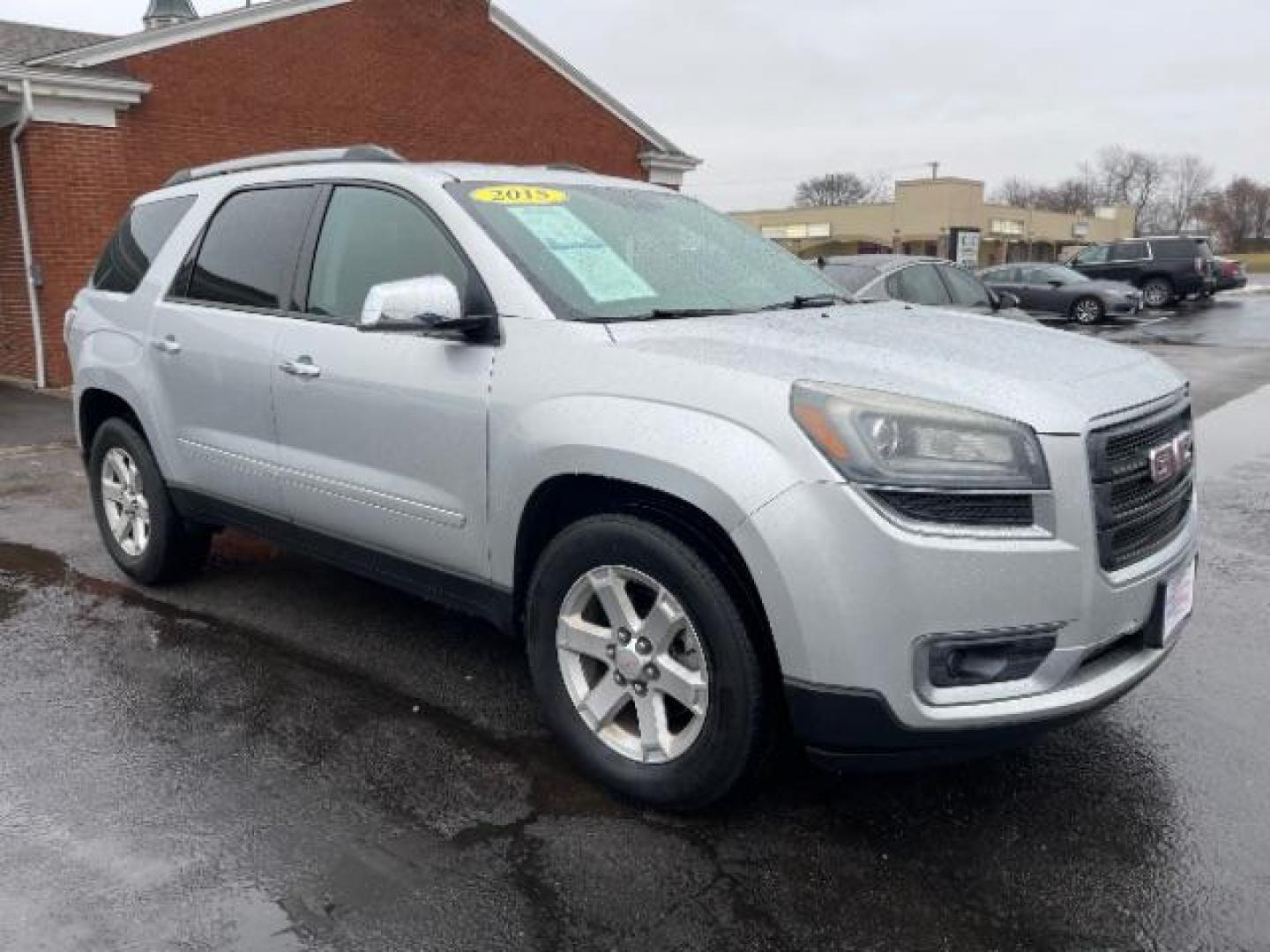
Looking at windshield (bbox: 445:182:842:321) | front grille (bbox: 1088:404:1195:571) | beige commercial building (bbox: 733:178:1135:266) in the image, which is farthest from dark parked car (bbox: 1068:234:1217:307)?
front grille (bbox: 1088:404:1195:571)

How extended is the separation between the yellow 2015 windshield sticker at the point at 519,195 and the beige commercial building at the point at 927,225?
4837cm

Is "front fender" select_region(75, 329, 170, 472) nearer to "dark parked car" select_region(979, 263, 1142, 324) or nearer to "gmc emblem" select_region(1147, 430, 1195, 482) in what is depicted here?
"gmc emblem" select_region(1147, 430, 1195, 482)

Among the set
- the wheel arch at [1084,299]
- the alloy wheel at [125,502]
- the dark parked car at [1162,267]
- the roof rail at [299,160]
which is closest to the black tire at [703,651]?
the roof rail at [299,160]

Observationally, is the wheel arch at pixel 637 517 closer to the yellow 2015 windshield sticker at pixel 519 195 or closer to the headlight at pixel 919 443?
the headlight at pixel 919 443

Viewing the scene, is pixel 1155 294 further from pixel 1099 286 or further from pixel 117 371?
pixel 117 371

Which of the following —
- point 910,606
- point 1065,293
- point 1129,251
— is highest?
point 1129,251

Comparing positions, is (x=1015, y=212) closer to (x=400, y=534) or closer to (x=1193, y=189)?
(x=400, y=534)

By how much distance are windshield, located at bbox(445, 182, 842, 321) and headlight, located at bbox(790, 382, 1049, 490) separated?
0.90 metres

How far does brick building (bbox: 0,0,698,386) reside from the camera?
11.8 metres

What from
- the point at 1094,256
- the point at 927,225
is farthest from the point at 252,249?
the point at 927,225

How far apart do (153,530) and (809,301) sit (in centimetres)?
313

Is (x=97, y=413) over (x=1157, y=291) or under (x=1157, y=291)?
over

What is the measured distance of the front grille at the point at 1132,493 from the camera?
2.62 metres

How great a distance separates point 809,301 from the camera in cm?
383
